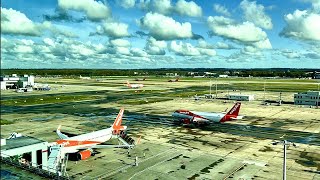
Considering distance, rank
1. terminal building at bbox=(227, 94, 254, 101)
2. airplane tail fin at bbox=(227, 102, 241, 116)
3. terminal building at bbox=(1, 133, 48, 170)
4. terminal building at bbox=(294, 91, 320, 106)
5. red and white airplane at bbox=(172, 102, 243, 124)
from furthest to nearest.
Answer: terminal building at bbox=(227, 94, 254, 101) → terminal building at bbox=(294, 91, 320, 106) → airplane tail fin at bbox=(227, 102, 241, 116) → red and white airplane at bbox=(172, 102, 243, 124) → terminal building at bbox=(1, 133, 48, 170)

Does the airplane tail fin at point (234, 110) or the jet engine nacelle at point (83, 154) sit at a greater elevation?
the airplane tail fin at point (234, 110)

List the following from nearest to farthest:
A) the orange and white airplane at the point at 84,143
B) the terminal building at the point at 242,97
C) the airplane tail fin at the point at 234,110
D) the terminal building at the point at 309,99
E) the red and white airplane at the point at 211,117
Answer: the orange and white airplane at the point at 84,143 → the red and white airplane at the point at 211,117 → the airplane tail fin at the point at 234,110 → the terminal building at the point at 309,99 → the terminal building at the point at 242,97

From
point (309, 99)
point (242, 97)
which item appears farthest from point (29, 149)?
point (242, 97)

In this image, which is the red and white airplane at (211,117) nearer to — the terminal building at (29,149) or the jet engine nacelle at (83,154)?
the jet engine nacelle at (83,154)

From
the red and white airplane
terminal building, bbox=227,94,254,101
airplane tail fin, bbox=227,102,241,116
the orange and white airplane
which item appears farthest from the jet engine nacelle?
terminal building, bbox=227,94,254,101

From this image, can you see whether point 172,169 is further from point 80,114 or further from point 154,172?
point 80,114

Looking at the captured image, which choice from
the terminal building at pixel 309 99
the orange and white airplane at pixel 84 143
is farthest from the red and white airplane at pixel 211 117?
the terminal building at pixel 309 99

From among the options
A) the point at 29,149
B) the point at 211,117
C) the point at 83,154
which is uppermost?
the point at 29,149

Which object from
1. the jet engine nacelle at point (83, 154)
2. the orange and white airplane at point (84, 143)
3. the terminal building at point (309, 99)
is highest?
the terminal building at point (309, 99)

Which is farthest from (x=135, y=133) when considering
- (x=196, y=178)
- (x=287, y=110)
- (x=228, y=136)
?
(x=287, y=110)

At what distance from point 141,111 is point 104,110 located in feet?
48.7

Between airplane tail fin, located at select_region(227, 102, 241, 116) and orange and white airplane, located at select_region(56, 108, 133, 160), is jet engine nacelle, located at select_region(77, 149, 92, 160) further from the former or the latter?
airplane tail fin, located at select_region(227, 102, 241, 116)

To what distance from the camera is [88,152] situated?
61781 millimetres

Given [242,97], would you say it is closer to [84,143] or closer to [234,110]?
[234,110]
